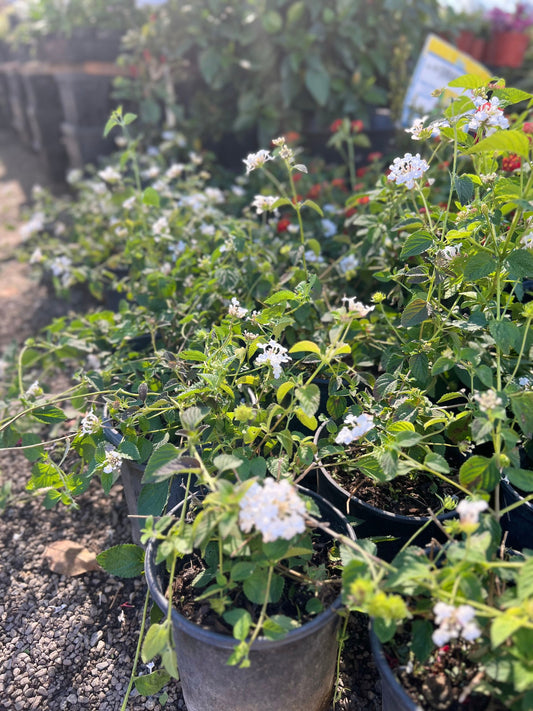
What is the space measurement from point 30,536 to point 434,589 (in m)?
1.12

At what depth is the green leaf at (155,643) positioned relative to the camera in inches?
31.4

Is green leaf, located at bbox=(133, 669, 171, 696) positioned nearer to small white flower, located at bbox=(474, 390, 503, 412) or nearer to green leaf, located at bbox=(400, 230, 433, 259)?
small white flower, located at bbox=(474, 390, 503, 412)

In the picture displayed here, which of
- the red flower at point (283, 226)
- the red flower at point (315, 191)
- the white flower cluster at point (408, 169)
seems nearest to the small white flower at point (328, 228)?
the red flower at point (283, 226)

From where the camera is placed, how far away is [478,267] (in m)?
1.00

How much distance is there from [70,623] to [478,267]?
1.12 m

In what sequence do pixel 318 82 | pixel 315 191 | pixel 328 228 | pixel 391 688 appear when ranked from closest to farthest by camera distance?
pixel 391 688 < pixel 328 228 < pixel 315 191 < pixel 318 82

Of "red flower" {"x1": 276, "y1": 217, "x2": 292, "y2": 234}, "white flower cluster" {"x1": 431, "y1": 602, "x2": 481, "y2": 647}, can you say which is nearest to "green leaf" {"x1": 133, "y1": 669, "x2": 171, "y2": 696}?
"white flower cluster" {"x1": 431, "y1": 602, "x2": 481, "y2": 647}

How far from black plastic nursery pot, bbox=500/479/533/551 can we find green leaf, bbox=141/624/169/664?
621 millimetres

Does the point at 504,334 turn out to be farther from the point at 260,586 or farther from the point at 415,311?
the point at 260,586

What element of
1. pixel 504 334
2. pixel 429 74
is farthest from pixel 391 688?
pixel 429 74

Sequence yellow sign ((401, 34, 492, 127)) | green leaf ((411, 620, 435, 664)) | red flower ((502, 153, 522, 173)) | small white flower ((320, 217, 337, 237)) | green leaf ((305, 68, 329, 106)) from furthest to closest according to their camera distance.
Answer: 1. green leaf ((305, 68, 329, 106))
2. yellow sign ((401, 34, 492, 127))
3. small white flower ((320, 217, 337, 237))
4. red flower ((502, 153, 522, 173))
5. green leaf ((411, 620, 435, 664))

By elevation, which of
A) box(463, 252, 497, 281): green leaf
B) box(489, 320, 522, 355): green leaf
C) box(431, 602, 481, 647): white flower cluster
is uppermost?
box(463, 252, 497, 281): green leaf

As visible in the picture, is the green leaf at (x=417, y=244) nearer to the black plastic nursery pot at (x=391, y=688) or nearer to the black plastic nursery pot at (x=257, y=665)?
the black plastic nursery pot at (x=257, y=665)

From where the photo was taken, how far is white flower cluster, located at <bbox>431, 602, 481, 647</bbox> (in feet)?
2.21
